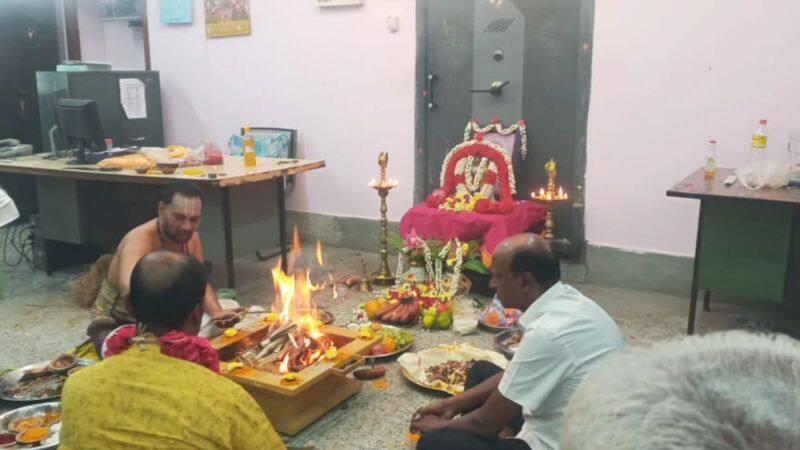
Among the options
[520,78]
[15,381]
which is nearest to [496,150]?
[520,78]

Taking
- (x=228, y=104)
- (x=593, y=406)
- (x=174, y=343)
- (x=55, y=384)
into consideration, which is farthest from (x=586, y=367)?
(x=228, y=104)

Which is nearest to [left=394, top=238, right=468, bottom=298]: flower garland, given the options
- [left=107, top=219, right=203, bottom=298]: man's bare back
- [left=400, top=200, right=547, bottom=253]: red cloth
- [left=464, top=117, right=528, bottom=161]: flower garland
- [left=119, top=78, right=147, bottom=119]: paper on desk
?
[left=400, top=200, right=547, bottom=253]: red cloth

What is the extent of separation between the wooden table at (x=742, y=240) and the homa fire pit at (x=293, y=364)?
217 centimetres

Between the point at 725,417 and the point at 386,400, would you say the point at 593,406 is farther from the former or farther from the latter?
the point at 386,400

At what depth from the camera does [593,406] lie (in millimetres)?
796

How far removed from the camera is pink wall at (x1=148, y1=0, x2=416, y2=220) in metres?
6.77

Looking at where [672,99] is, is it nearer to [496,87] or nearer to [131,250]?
[496,87]

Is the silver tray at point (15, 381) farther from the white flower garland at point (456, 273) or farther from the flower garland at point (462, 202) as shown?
the flower garland at point (462, 202)

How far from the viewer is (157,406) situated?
1834 mm

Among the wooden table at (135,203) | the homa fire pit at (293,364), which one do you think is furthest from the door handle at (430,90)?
the homa fire pit at (293,364)

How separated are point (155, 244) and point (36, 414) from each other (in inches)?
42.4

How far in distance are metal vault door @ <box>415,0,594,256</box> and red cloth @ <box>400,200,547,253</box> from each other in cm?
39

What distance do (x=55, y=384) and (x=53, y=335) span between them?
129 centimetres

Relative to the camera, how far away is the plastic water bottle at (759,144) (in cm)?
487
